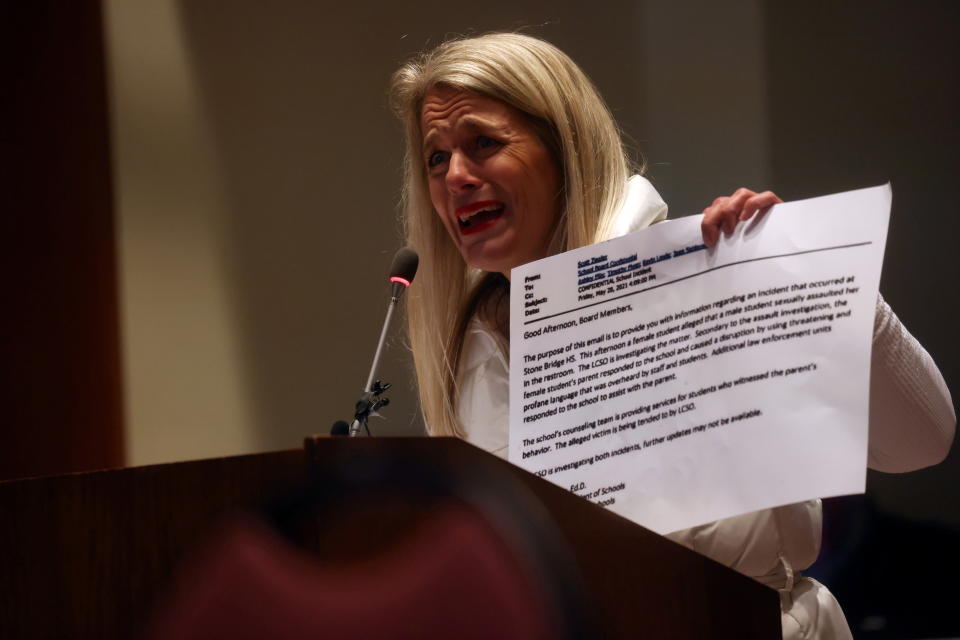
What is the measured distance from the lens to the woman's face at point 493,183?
1515mm

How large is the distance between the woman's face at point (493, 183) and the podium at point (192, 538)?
78 cm

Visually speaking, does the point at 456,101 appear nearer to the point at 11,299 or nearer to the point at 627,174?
the point at 627,174

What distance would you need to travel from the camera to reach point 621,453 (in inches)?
39.7

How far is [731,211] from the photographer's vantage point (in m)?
1.04

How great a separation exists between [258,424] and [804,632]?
207 centimetres

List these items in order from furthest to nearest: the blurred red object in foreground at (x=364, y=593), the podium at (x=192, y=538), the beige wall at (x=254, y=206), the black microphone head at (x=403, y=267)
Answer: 1. the beige wall at (x=254, y=206)
2. the black microphone head at (x=403, y=267)
3. the podium at (x=192, y=538)
4. the blurred red object in foreground at (x=364, y=593)

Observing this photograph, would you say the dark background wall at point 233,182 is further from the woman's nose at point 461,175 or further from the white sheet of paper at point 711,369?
the white sheet of paper at point 711,369

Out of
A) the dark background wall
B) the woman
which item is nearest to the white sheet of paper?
the woman

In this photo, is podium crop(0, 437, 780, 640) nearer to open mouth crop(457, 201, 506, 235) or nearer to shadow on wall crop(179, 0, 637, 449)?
open mouth crop(457, 201, 506, 235)

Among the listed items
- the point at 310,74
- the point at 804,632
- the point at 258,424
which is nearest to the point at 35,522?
the point at 804,632

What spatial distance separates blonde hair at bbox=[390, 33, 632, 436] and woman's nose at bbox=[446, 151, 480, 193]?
0.11m

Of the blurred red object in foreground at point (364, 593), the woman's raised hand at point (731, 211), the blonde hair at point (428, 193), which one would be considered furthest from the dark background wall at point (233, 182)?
the blurred red object in foreground at point (364, 593)

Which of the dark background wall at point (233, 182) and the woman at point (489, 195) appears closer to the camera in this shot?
the woman at point (489, 195)

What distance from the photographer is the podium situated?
691 millimetres
